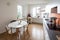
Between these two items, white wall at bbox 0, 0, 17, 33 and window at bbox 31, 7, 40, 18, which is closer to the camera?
white wall at bbox 0, 0, 17, 33

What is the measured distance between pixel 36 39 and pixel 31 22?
4.96 m

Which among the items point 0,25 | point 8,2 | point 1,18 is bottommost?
point 0,25

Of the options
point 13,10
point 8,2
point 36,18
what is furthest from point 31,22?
point 8,2

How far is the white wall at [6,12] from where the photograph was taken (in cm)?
518

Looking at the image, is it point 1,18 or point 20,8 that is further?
point 20,8

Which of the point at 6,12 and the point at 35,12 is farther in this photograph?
the point at 35,12

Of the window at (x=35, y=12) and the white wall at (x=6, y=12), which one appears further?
the window at (x=35, y=12)

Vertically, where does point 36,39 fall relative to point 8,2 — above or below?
below

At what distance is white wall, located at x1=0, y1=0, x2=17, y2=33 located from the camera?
5176mm

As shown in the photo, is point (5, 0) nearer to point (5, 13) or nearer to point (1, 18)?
point (5, 13)

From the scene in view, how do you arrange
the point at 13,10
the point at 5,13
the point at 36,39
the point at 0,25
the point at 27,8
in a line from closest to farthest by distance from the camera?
the point at 36,39
the point at 0,25
the point at 5,13
the point at 13,10
the point at 27,8

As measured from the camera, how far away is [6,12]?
5.58 meters

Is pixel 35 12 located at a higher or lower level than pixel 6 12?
higher

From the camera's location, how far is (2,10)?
5191 mm
